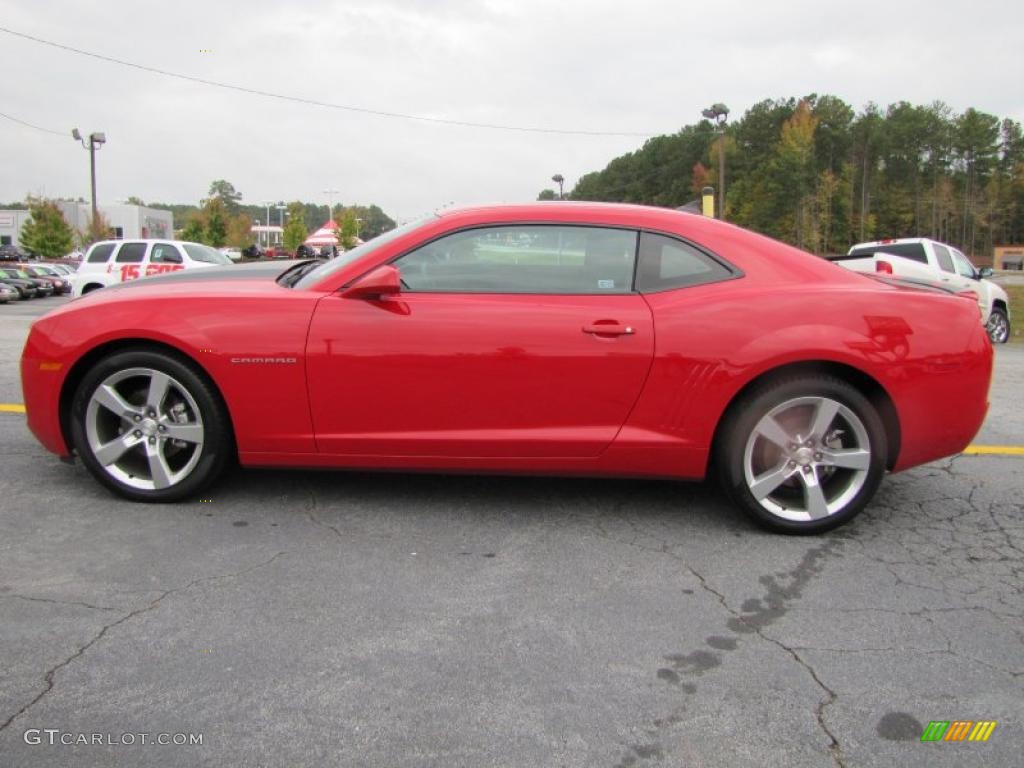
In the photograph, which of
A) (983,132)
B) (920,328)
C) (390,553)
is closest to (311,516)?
(390,553)

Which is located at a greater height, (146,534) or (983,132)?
(983,132)

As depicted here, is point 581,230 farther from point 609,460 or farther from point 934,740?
point 934,740

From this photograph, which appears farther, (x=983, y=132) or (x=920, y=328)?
(x=983, y=132)

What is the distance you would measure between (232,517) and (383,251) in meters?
1.40

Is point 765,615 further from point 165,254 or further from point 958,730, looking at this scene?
point 165,254

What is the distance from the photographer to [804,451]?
3.35m

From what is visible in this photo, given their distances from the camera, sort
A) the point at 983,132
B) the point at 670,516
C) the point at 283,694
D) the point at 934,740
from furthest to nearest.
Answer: the point at 983,132, the point at 670,516, the point at 283,694, the point at 934,740

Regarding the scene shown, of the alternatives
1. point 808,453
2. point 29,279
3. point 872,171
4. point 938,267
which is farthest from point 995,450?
point 872,171

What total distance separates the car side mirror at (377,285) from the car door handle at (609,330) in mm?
846

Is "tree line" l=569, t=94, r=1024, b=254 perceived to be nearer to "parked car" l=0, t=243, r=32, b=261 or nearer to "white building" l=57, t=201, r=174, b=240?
"white building" l=57, t=201, r=174, b=240

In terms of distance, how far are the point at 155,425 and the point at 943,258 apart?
14065mm

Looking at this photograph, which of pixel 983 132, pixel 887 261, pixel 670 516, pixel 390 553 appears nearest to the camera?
Result: pixel 390 553

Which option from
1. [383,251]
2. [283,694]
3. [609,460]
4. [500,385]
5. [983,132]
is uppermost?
[983,132]

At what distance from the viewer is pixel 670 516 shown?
3.62m
